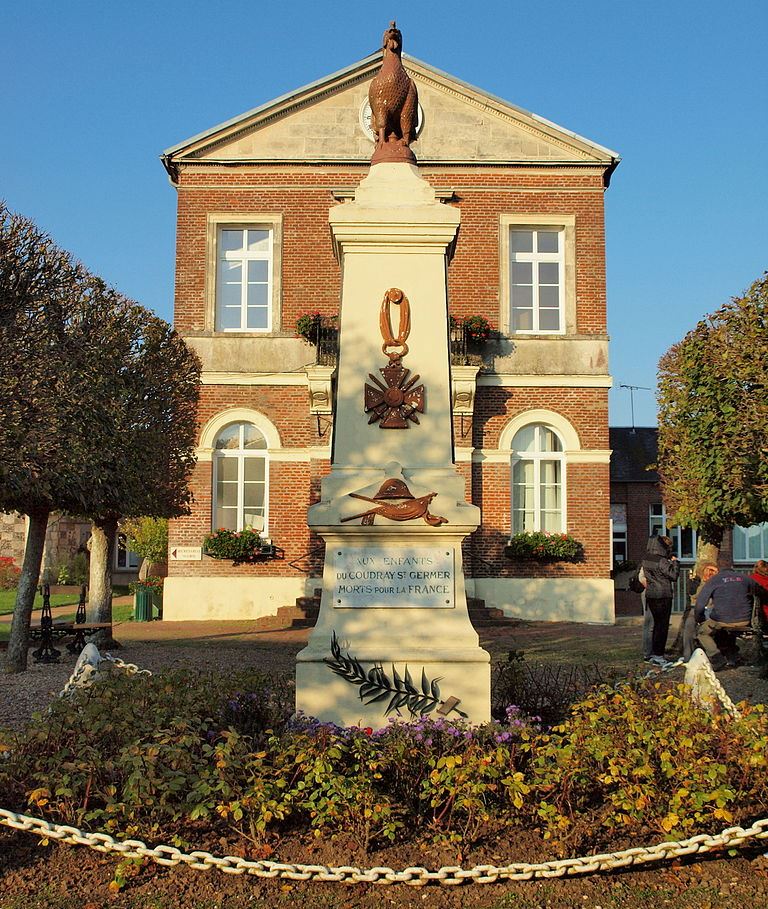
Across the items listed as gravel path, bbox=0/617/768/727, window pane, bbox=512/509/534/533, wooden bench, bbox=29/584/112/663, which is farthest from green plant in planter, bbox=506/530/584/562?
wooden bench, bbox=29/584/112/663

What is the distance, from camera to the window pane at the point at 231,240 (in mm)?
20578

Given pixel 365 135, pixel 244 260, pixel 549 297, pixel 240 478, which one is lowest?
pixel 240 478

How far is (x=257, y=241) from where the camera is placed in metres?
20.6

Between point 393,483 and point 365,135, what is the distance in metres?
15.1

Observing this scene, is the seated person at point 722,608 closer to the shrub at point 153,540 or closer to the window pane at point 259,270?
the window pane at point 259,270

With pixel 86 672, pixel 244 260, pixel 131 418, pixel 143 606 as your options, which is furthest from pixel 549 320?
pixel 86 672

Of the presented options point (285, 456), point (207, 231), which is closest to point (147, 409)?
point (285, 456)

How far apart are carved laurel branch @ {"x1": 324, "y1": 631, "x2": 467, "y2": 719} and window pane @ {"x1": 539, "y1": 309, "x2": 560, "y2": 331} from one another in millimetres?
14721

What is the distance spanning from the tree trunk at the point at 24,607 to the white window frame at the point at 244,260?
8.63 metres

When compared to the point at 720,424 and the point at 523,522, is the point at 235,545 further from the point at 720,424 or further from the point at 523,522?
the point at 720,424

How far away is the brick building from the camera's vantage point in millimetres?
19656

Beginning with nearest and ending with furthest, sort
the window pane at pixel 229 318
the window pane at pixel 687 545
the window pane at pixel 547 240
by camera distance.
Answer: the window pane at pixel 229 318, the window pane at pixel 547 240, the window pane at pixel 687 545

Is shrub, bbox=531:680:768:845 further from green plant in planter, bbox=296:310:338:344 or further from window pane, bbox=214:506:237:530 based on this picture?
window pane, bbox=214:506:237:530

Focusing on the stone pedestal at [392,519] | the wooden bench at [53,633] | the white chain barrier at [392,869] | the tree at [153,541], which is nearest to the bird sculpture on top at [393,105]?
the stone pedestal at [392,519]
